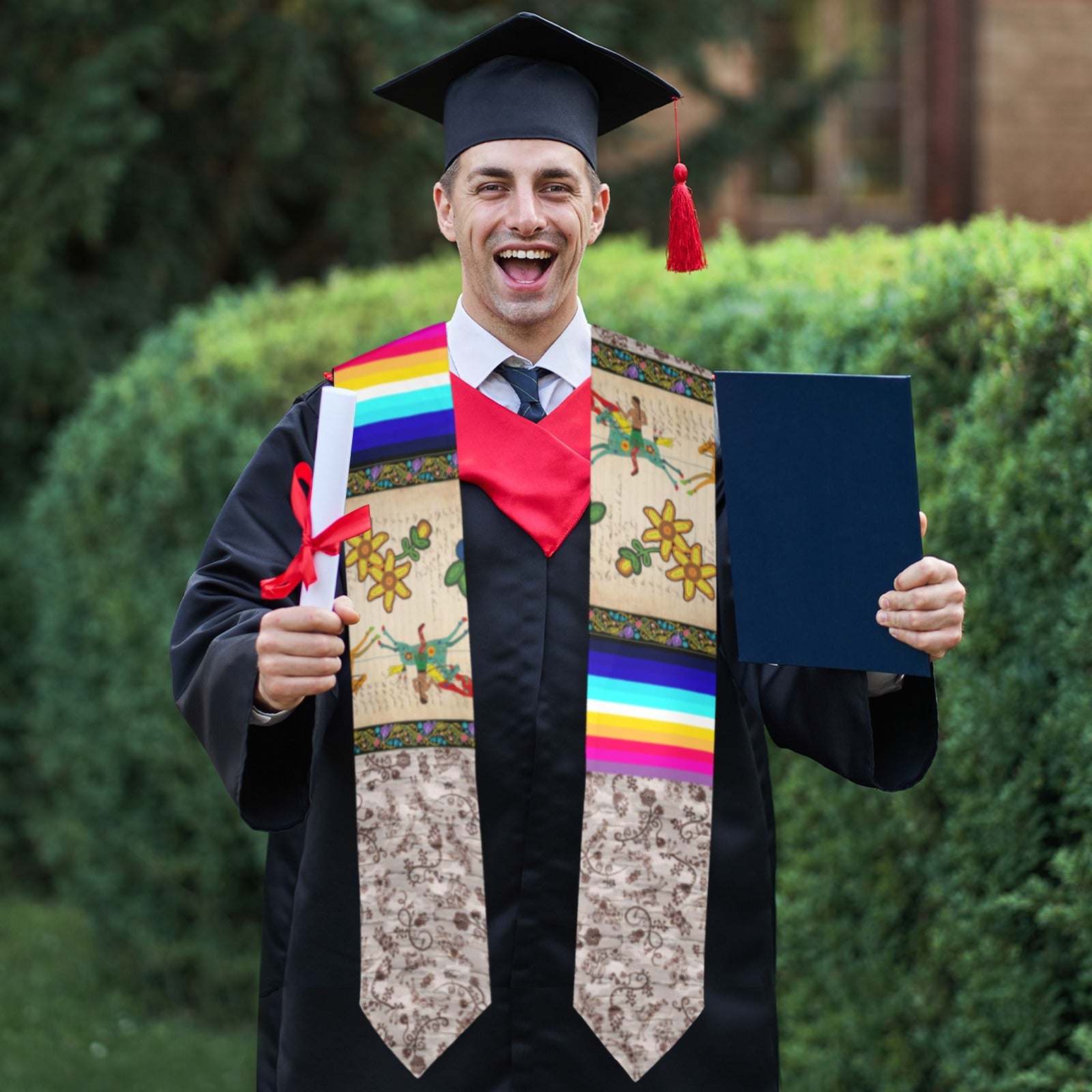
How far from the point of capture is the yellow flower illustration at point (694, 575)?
243cm

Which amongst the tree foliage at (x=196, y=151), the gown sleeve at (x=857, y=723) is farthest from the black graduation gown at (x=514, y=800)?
the tree foliage at (x=196, y=151)

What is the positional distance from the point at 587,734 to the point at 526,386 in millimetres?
586

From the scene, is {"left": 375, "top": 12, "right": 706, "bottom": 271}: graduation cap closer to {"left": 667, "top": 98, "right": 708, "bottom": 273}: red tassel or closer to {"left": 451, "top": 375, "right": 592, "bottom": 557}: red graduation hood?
{"left": 667, "top": 98, "right": 708, "bottom": 273}: red tassel

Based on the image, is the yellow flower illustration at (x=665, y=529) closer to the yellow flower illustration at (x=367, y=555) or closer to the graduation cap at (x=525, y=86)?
the yellow flower illustration at (x=367, y=555)

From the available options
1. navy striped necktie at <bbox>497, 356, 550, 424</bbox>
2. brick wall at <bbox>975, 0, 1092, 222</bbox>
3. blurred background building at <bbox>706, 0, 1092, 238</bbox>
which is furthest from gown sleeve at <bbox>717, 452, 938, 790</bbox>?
brick wall at <bbox>975, 0, 1092, 222</bbox>

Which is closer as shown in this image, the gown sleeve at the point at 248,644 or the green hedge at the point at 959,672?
the gown sleeve at the point at 248,644

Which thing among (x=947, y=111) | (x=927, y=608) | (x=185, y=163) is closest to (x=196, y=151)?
(x=185, y=163)

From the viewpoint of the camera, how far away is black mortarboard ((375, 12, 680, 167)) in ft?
7.91

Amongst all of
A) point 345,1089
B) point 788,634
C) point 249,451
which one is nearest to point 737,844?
point 788,634

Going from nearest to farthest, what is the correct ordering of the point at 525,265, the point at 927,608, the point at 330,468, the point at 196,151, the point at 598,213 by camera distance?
1. the point at 330,468
2. the point at 927,608
3. the point at 525,265
4. the point at 598,213
5. the point at 196,151

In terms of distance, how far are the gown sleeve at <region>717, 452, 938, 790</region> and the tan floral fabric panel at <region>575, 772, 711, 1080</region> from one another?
0.64 feet

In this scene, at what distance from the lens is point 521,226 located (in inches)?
91.7

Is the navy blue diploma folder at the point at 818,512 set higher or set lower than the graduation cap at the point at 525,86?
lower

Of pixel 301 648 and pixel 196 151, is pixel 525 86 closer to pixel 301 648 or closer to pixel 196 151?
pixel 301 648
